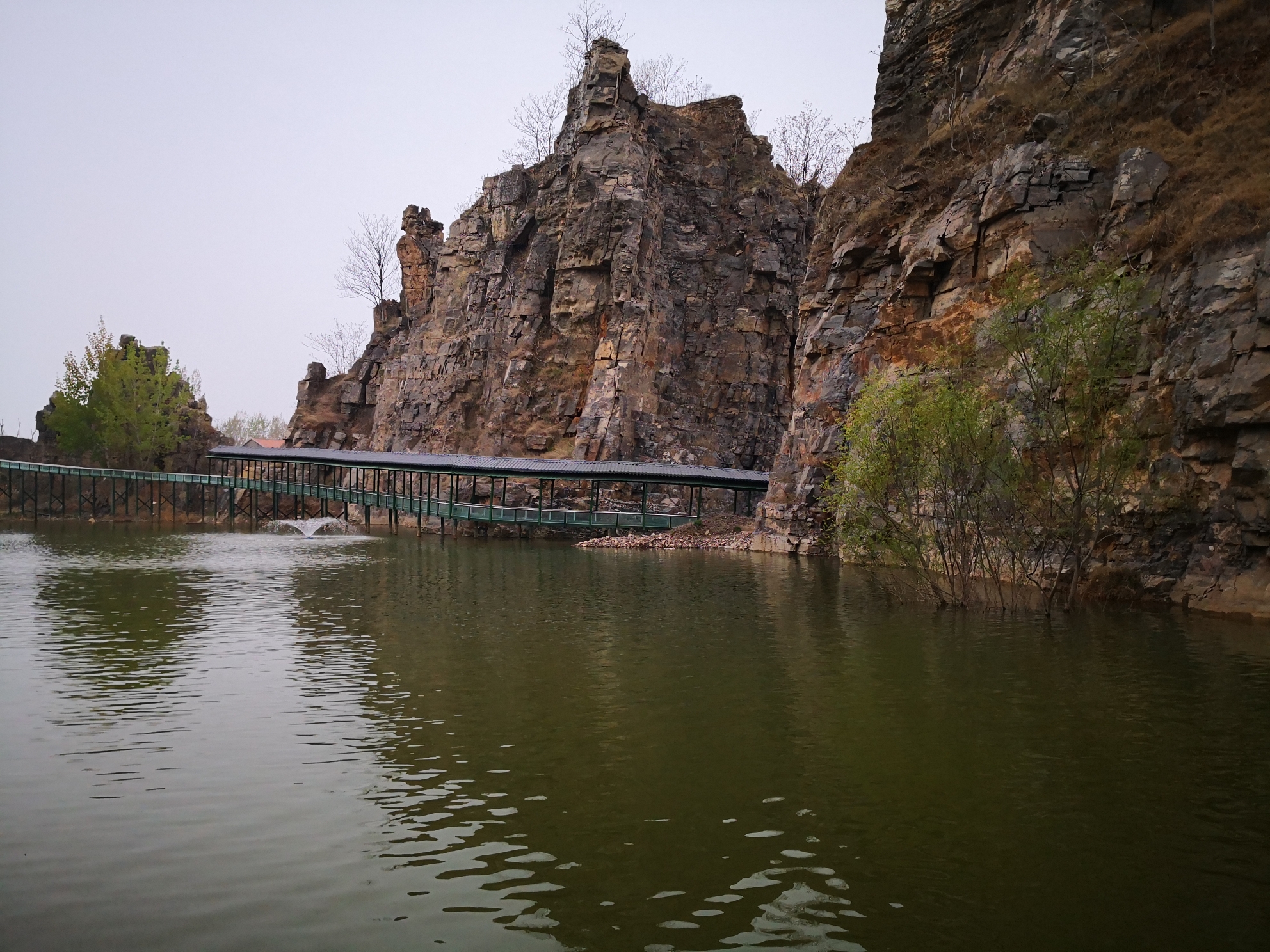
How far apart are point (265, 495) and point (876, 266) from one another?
182ft

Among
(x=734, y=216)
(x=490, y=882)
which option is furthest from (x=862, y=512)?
(x=734, y=216)

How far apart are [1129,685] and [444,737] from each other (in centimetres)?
985

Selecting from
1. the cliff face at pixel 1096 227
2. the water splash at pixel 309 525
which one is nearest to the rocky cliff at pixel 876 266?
the cliff face at pixel 1096 227

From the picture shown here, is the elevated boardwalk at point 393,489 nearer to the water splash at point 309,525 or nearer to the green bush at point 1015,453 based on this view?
the water splash at point 309,525

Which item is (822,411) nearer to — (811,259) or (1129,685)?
(811,259)

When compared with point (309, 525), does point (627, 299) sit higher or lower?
higher

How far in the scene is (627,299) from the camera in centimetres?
6438

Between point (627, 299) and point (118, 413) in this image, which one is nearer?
point (627, 299)

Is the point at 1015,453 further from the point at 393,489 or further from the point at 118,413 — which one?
the point at 118,413

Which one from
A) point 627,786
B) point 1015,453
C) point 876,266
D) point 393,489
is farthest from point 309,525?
point 627,786

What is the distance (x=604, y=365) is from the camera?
209 feet

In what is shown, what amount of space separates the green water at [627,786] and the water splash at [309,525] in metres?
42.9

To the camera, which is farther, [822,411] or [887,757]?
[822,411]

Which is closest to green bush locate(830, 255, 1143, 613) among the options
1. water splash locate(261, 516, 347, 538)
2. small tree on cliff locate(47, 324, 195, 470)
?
water splash locate(261, 516, 347, 538)
